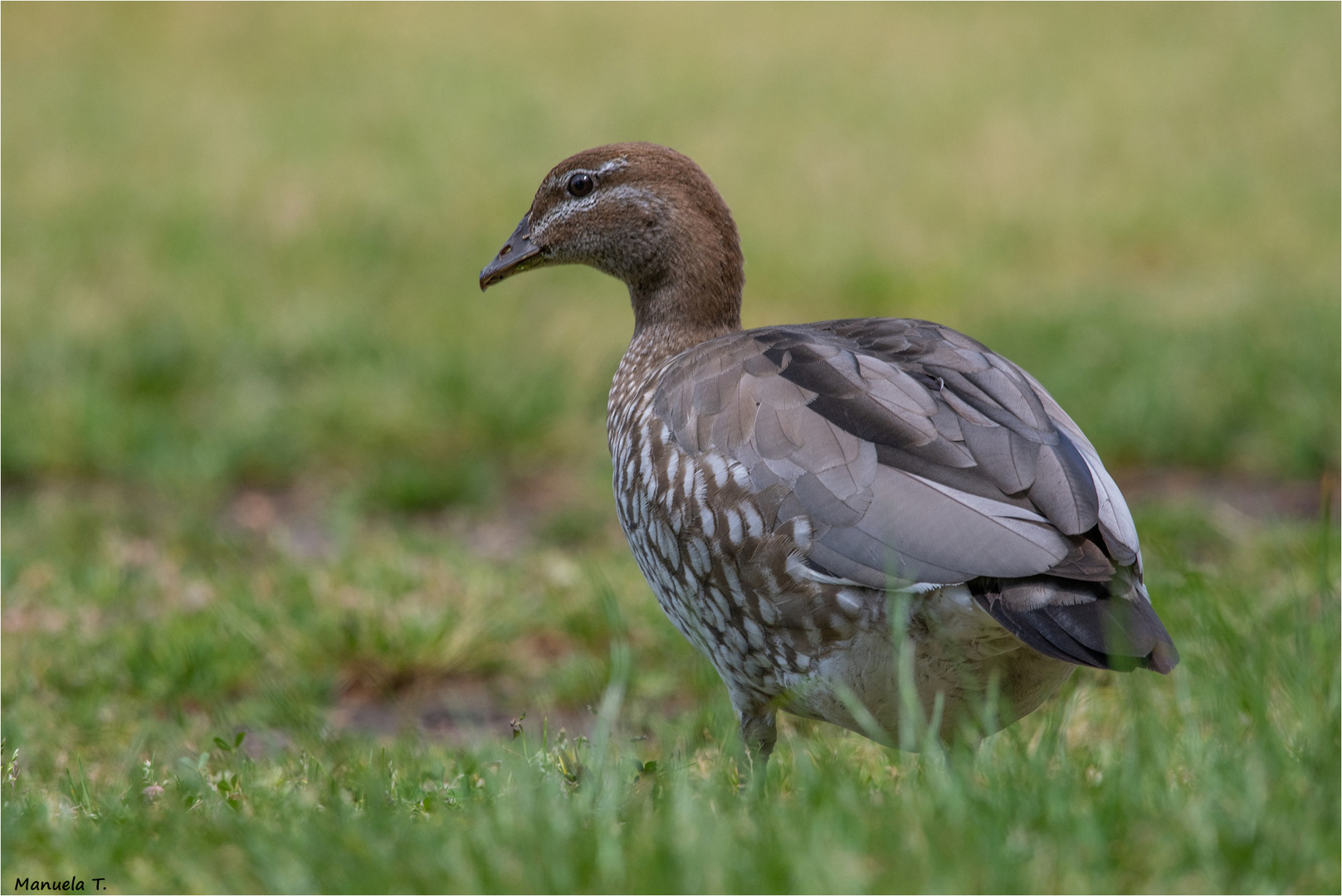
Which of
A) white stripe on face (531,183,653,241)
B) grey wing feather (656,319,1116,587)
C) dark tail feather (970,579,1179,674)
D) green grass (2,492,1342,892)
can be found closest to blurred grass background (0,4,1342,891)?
green grass (2,492,1342,892)

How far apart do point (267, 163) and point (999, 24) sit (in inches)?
293

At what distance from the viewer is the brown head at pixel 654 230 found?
402cm

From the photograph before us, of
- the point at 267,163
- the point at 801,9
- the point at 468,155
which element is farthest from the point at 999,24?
the point at 267,163

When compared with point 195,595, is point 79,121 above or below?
above

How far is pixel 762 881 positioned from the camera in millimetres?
2133

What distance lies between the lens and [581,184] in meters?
4.11

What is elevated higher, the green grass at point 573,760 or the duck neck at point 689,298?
the duck neck at point 689,298

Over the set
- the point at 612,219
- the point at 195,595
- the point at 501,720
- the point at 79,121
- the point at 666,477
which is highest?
the point at 79,121

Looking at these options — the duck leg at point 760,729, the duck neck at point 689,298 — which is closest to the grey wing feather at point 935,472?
the duck neck at point 689,298

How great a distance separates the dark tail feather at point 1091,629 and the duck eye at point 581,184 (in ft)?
6.17

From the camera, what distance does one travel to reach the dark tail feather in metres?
2.53

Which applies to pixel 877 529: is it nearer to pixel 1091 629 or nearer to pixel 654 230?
pixel 1091 629

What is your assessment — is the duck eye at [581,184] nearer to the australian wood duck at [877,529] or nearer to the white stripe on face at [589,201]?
the white stripe on face at [589,201]

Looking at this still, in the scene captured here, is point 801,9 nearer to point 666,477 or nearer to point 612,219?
point 612,219
